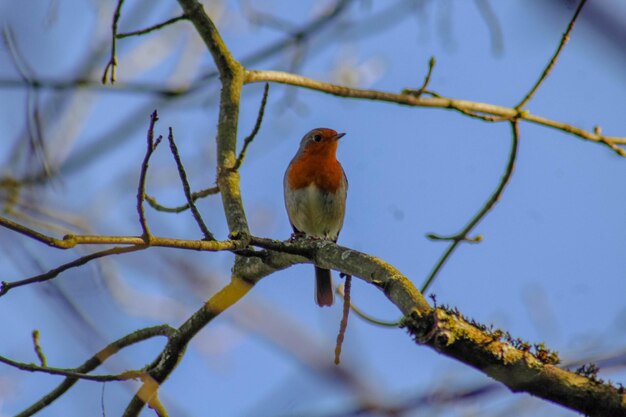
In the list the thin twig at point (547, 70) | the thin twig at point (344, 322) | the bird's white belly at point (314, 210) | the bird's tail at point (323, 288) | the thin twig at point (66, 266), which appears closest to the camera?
the thin twig at point (66, 266)

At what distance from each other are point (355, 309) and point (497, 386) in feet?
11.7

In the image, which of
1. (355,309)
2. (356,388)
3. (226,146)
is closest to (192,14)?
(226,146)

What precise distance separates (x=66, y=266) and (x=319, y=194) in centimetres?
460

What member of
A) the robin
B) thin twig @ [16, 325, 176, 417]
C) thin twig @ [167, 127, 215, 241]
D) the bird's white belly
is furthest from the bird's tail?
thin twig @ [167, 127, 215, 241]

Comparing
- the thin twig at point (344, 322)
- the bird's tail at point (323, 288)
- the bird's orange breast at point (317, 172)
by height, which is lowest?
the thin twig at point (344, 322)

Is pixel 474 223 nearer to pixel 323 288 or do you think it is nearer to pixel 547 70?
pixel 547 70

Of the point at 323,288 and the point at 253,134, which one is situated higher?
the point at 323,288

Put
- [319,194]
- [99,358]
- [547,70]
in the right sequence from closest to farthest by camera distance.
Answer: [99,358], [547,70], [319,194]

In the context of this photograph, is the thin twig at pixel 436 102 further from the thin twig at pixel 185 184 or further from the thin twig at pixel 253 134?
the thin twig at pixel 185 184

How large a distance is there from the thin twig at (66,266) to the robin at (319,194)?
4.55 meters

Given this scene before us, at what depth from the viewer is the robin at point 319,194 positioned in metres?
7.30

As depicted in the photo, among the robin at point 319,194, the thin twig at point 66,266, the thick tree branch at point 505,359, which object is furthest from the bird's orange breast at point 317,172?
the thin twig at point 66,266

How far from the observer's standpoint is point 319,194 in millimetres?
7258

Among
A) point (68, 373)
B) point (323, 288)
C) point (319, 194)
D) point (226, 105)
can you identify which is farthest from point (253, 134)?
point (323, 288)
